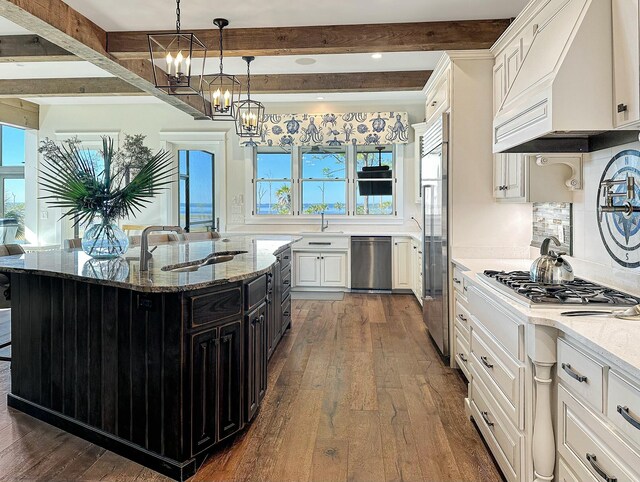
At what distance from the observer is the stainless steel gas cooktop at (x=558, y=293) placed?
174cm

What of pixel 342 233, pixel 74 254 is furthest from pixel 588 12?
pixel 342 233

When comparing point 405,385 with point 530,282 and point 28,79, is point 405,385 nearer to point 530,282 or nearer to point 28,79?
point 530,282

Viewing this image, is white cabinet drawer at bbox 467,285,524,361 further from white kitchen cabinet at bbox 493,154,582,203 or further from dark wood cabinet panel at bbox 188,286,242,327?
dark wood cabinet panel at bbox 188,286,242,327

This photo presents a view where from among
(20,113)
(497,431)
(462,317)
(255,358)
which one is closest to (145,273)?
(255,358)

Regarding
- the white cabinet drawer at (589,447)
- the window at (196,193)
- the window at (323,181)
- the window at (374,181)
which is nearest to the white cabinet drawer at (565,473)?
the white cabinet drawer at (589,447)

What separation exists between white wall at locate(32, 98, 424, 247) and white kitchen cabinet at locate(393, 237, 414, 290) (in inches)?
27.9

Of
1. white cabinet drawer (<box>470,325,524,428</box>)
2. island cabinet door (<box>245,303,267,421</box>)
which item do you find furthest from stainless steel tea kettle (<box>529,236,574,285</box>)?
island cabinet door (<box>245,303,267,421</box>)

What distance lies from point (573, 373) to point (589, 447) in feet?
0.74

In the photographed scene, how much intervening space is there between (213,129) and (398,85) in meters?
3.16

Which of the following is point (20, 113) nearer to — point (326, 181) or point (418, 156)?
point (326, 181)

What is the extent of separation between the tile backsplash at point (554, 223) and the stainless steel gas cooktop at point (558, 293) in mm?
568

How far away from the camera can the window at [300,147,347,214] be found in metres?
6.98

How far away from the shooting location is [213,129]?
23.0ft

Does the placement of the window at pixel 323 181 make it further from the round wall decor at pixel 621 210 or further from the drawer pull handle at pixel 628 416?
the drawer pull handle at pixel 628 416
